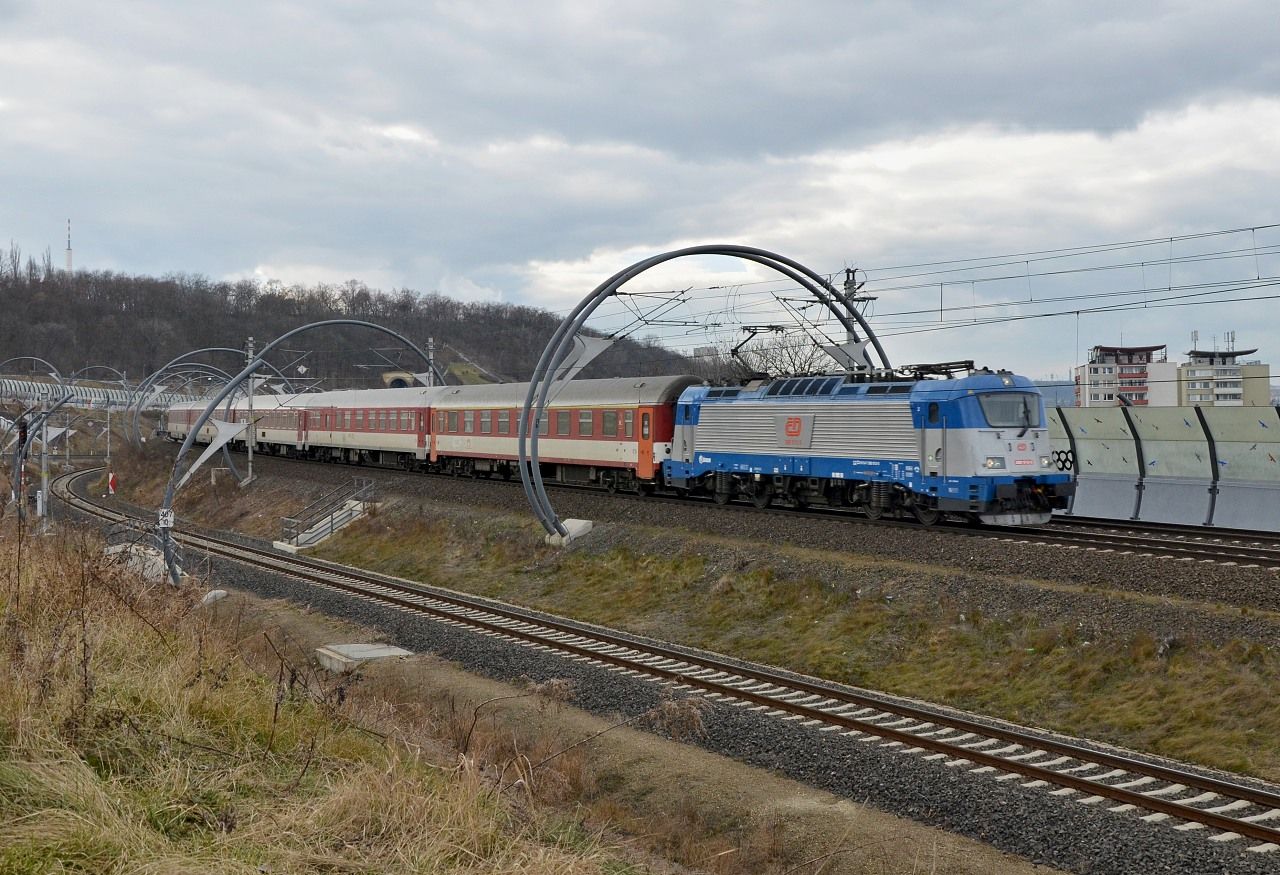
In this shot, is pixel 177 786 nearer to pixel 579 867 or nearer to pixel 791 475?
pixel 579 867

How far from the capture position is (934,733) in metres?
13.4

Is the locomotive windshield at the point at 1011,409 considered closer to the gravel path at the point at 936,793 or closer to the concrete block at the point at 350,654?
the gravel path at the point at 936,793

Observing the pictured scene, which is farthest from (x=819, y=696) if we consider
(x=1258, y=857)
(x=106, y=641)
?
(x=106, y=641)

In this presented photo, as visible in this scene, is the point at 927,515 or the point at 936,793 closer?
the point at 936,793

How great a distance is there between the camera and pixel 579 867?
23.9 ft

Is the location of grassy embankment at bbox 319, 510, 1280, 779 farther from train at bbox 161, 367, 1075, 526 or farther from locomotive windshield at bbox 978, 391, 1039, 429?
locomotive windshield at bbox 978, 391, 1039, 429

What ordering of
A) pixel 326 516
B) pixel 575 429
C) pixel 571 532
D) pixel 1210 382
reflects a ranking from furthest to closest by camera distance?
pixel 1210 382, pixel 326 516, pixel 575 429, pixel 571 532

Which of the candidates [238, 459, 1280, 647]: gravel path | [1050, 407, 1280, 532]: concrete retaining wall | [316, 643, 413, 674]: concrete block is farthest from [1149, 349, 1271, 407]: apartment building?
[316, 643, 413, 674]: concrete block

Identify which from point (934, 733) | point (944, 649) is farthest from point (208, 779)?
point (944, 649)

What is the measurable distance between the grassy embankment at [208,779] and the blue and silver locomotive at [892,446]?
13535 millimetres

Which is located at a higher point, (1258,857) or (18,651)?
(18,651)

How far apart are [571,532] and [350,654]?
449 inches

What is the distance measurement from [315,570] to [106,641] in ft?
64.4

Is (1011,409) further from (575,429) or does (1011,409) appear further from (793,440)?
(575,429)
